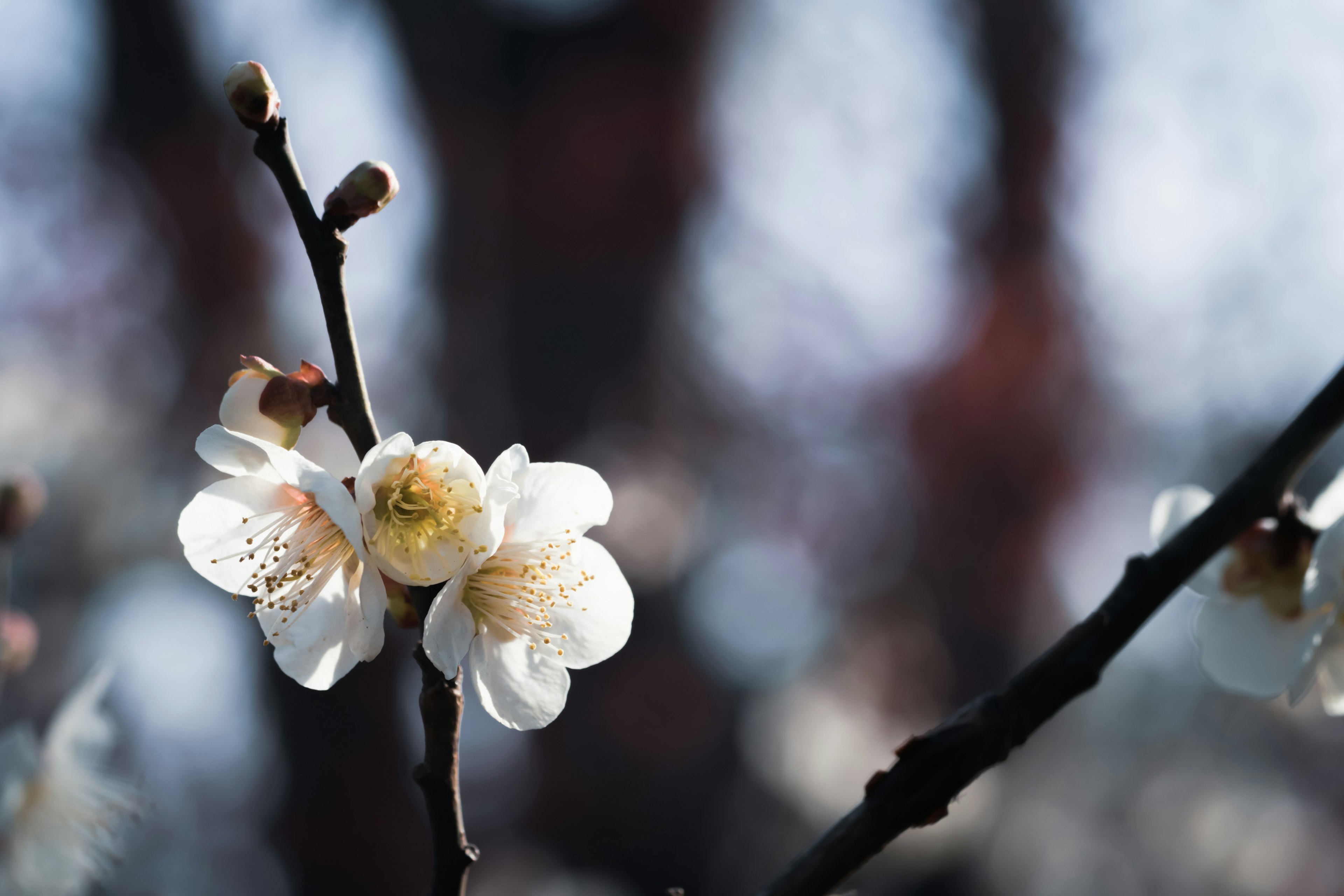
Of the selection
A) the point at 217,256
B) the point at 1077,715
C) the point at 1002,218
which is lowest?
the point at 1077,715

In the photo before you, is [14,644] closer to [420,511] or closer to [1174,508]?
[420,511]

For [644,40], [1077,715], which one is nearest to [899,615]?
[1077,715]

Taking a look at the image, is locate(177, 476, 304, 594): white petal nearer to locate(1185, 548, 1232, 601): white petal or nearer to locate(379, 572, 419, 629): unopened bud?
locate(379, 572, 419, 629): unopened bud

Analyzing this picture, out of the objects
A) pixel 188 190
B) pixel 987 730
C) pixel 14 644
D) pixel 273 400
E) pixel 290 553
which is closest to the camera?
pixel 987 730

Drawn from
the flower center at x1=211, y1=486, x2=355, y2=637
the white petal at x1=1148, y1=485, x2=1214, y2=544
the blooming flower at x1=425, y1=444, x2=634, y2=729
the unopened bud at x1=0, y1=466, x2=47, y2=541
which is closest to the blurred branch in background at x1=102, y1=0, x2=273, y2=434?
the unopened bud at x1=0, y1=466, x2=47, y2=541

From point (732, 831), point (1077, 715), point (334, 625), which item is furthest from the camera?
point (1077, 715)

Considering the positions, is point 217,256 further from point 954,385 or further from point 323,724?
point 954,385

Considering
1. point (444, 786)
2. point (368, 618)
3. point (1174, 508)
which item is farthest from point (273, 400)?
point (1174, 508)
